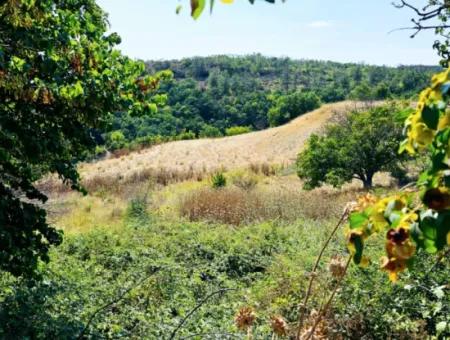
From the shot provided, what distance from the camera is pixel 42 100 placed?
4473 millimetres

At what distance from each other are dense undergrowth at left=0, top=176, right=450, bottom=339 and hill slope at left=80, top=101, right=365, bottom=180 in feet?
82.6

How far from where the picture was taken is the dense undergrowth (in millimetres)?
4617

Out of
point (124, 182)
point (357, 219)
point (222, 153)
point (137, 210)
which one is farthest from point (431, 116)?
point (222, 153)

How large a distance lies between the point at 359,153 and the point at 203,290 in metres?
16.5

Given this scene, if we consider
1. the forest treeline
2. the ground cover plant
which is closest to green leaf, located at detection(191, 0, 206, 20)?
the ground cover plant

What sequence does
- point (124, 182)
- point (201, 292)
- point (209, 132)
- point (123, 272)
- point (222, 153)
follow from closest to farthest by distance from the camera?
1. point (201, 292)
2. point (123, 272)
3. point (124, 182)
4. point (222, 153)
5. point (209, 132)

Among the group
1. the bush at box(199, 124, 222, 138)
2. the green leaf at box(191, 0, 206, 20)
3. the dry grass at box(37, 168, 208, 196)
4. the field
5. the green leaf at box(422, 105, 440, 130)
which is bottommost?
the bush at box(199, 124, 222, 138)

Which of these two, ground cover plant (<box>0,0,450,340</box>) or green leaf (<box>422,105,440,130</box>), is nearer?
green leaf (<box>422,105,440,130</box>)

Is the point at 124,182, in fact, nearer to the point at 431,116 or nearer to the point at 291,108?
the point at 431,116

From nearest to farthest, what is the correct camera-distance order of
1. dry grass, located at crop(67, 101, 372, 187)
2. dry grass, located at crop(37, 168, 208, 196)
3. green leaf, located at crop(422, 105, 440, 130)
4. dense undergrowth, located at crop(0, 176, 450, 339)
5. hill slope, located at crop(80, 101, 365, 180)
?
green leaf, located at crop(422, 105, 440, 130)
dense undergrowth, located at crop(0, 176, 450, 339)
dry grass, located at crop(37, 168, 208, 196)
dry grass, located at crop(67, 101, 372, 187)
hill slope, located at crop(80, 101, 365, 180)

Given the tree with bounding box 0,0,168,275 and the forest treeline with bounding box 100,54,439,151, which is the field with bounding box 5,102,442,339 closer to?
the tree with bounding box 0,0,168,275

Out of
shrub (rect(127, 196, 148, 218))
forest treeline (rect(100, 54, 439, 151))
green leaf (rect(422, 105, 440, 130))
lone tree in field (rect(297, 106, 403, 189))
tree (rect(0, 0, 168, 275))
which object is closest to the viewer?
green leaf (rect(422, 105, 440, 130))

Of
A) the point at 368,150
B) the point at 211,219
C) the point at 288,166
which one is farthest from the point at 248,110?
the point at 211,219

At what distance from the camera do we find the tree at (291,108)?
64.6 meters
